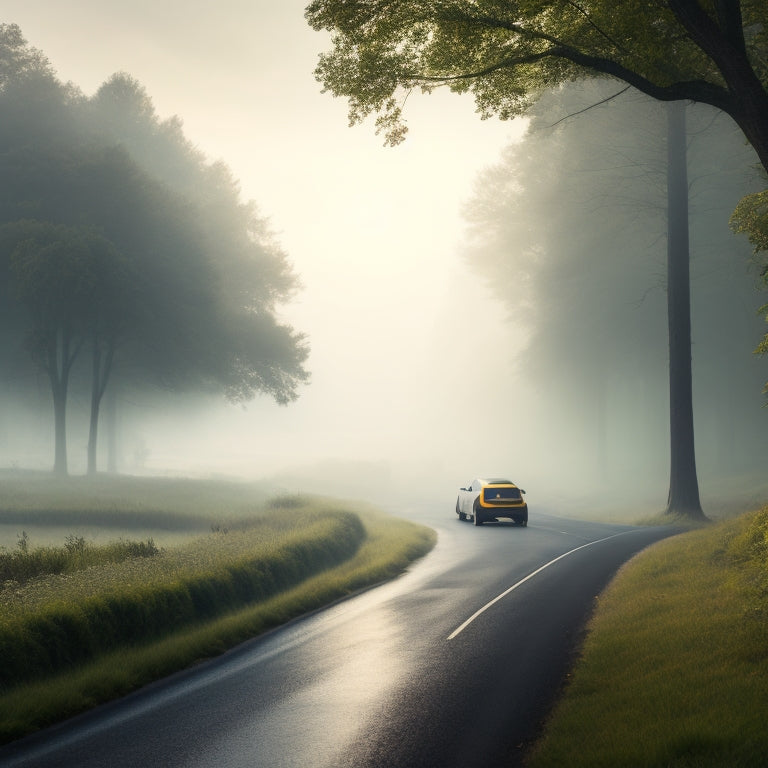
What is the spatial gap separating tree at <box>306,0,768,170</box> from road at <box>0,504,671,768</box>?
7733 millimetres

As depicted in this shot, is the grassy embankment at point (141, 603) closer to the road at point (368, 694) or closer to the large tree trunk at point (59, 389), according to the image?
the road at point (368, 694)

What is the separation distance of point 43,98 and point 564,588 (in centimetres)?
3796

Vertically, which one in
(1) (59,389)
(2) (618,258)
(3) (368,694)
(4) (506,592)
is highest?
(2) (618,258)

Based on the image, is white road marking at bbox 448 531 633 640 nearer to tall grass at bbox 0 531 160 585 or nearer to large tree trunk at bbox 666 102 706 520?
large tree trunk at bbox 666 102 706 520

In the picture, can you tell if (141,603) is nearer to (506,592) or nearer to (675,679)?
(506,592)

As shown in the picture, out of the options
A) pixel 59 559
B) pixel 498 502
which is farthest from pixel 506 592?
→ pixel 498 502

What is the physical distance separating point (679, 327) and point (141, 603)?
2299cm

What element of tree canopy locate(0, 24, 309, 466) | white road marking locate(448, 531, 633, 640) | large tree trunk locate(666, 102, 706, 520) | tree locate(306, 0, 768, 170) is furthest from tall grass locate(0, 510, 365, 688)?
tree canopy locate(0, 24, 309, 466)

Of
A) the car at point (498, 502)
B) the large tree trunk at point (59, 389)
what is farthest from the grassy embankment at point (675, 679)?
the large tree trunk at point (59, 389)

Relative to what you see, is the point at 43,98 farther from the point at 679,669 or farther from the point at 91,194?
the point at 679,669

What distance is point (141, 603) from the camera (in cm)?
1142

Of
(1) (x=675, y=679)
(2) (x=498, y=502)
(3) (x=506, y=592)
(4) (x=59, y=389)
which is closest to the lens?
(1) (x=675, y=679)

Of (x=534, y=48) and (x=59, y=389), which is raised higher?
(x=534, y=48)

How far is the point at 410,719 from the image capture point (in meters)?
7.86
